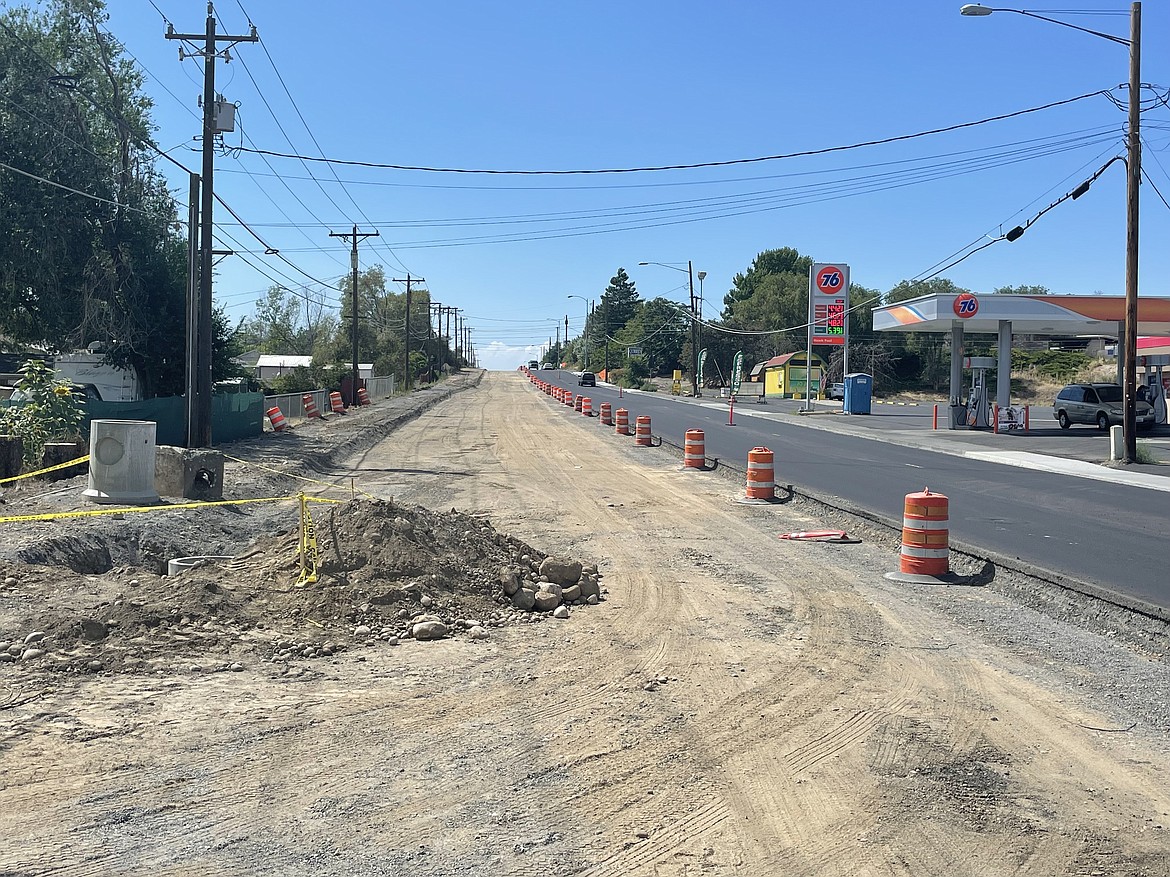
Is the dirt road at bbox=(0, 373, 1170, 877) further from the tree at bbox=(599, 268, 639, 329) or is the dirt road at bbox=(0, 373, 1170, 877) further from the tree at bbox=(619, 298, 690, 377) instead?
the tree at bbox=(599, 268, 639, 329)

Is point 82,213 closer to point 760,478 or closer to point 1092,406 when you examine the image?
point 760,478

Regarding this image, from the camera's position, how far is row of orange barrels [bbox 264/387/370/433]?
3403 centimetres

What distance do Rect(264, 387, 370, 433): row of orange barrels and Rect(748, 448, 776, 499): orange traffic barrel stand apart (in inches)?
799

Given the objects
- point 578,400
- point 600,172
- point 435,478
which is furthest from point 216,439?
point 578,400

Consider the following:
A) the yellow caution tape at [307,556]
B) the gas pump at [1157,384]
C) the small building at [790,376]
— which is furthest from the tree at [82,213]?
the small building at [790,376]

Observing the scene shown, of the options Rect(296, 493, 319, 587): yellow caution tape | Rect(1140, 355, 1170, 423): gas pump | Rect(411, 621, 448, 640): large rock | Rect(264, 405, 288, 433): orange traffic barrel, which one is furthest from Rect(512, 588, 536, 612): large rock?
Rect(1140, 355, 1170, 423): gas pump

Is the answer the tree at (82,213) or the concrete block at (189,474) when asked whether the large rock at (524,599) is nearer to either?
the concrete block at (189,474)

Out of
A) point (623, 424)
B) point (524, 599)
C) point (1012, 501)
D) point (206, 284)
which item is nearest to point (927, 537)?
point (524, 599)

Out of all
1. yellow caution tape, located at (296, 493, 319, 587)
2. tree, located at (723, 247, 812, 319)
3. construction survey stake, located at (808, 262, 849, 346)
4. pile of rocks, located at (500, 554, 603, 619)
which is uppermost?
tree, located at (723, 247, 812, 319)

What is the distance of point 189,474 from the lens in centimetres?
1539

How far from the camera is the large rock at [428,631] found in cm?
810

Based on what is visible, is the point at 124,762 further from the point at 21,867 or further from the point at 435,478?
the point at 435,478

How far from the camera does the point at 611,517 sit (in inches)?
611

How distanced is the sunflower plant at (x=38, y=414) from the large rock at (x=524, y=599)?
39.5ft
